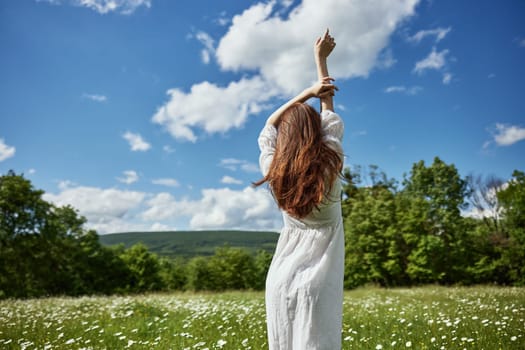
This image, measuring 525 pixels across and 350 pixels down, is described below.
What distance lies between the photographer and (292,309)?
248 centimetres

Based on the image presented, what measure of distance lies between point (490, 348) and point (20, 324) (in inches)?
344

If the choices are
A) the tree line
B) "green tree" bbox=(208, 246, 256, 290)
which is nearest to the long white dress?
the tree line

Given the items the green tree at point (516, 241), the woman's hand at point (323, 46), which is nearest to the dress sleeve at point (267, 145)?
the woman's hand at point (323, 46)

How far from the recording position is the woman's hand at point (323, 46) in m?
2.86

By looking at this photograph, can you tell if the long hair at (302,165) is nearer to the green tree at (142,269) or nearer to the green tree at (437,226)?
the green tree at (437,226)

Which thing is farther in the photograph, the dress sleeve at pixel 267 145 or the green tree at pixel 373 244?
the green tree at pixel 373 244

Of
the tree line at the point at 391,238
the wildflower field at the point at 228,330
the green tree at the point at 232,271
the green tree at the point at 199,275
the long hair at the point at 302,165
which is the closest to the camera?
the long hair at the point at 302,165

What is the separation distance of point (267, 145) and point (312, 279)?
105cm

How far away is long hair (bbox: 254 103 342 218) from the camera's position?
7.72 ft

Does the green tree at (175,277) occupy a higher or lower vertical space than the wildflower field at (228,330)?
lower

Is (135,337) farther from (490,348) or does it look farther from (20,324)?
(490,348)

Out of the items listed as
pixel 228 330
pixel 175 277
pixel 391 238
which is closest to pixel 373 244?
pixel 391 238

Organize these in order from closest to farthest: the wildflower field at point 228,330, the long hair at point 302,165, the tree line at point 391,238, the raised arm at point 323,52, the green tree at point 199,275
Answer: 1. the long hair at point 302,165
2. the raised arm at point 323,52
3. the wildflower field at point 228,330
4. the tree line at point 391,238
5. the green tree at point 199,275

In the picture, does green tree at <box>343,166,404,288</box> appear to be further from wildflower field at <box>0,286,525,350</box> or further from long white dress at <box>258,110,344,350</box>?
long white dress at <box>258,110,344,350</box>
